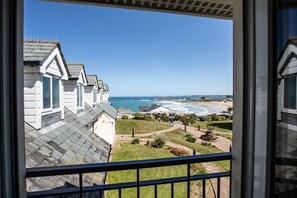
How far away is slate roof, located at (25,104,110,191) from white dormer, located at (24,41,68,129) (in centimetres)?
20

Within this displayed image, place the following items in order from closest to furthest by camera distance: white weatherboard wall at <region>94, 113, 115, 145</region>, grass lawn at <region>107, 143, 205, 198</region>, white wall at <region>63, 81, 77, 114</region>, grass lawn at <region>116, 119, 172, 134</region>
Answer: grass lawn at <region>107, 143, 205, 198</region> < white wall at <region>63, 81, 77, 114</region> < white weatherboard wall at <region>94, 113, 115, 145</region> < grass lawn at <region>116, 119, 172, 134</region>

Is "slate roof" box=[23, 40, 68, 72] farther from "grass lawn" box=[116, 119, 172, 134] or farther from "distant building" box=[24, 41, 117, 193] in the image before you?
"grass lawn" box=[116, 119, 172, 134]

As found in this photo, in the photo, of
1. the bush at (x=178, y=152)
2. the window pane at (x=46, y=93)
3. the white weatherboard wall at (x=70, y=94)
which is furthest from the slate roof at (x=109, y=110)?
the window pane at (x=46, y=93)

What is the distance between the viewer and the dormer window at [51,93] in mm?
3698

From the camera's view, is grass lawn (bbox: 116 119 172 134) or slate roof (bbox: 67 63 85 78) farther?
grass lawn (bbox: 116 119 172 134)

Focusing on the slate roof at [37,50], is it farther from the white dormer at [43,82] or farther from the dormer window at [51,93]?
the dormer window at [51,93]

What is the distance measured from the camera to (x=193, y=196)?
5.14 metres

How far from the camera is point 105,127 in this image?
24.9 feet

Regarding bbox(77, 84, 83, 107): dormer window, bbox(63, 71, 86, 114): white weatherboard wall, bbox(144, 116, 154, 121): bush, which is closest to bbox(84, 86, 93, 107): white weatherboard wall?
bbox(77, 84, 83, 107): dormer window

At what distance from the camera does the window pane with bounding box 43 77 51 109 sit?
364 centimetres

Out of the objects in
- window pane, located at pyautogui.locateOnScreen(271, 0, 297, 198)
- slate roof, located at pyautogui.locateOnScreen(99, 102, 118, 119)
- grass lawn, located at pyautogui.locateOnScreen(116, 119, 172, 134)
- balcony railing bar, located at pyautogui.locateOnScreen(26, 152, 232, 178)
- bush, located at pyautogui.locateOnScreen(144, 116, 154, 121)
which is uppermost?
window pane, located at pyautogui.locateOnScreen(271, 0, 297, 198)

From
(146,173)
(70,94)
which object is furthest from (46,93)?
(146,173)

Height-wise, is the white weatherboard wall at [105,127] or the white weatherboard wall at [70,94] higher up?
the white weatherboard wall at [70,94]

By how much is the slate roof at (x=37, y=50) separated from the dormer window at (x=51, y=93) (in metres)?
0.40
